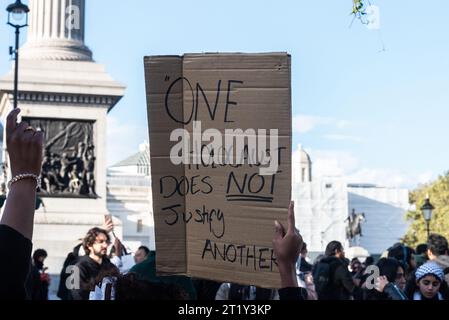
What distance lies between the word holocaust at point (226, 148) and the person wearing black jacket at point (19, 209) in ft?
7.01

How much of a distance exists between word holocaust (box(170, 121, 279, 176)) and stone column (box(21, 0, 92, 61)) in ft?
77.0

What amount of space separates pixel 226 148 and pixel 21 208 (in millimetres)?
2393

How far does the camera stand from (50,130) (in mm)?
26766

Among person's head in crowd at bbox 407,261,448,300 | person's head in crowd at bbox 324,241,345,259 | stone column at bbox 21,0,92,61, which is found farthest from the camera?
stone column at bbox 21,0,92,61

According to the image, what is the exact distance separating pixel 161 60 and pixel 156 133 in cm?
36

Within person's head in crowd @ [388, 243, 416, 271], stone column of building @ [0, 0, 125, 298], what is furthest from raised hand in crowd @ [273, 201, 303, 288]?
stone column of building @ [0, 0, 125, 298]

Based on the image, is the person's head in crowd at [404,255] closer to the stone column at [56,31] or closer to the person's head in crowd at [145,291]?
the person's head in crowd at [145,291]

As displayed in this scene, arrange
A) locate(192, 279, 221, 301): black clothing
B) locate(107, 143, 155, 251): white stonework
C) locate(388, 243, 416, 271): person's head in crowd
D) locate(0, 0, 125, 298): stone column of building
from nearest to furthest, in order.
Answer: locate(192, 279, 221, 301): black clothing, locate(388, 243, 416, 271): person's head in crowd, locate(0, 0, 125, 298): stone column of building, locate(107, 143, 155, 251): white stonework

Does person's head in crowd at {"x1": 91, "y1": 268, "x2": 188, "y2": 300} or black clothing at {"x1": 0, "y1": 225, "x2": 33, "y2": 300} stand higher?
black clothing at {"x1": 0, "y1": 225, "x2": 33, "y2": 300}

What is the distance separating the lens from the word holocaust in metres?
4.81

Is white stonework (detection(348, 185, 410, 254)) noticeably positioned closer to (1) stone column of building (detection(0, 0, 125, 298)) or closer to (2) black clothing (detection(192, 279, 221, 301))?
(1) stone column of building (detection(0, 0, 125, 298))

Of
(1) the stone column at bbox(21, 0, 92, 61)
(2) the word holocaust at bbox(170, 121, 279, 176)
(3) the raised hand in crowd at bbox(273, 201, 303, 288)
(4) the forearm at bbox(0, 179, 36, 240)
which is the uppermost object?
(1) the stone column at bbox(21, 0, 92, 61)
